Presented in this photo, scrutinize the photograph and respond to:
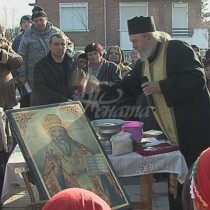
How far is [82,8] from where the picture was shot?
29.2 meters

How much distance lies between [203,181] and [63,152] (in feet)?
6.41

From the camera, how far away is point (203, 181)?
1598mm

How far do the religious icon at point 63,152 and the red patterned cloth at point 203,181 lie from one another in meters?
1.72

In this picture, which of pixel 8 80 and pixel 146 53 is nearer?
pixel 146 53

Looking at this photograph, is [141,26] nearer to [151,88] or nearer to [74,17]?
[151,88]

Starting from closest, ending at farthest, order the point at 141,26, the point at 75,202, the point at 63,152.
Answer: the point at 75,202 < the point at 63,152 < the point at 141,26

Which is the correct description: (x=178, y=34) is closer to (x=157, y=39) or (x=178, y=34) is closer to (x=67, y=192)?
(x=157, y=39)

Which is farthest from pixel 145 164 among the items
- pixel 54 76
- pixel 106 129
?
pixel 54 76

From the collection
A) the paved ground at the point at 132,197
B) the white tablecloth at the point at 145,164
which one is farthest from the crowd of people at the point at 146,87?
the paved ground at the point at 132,197

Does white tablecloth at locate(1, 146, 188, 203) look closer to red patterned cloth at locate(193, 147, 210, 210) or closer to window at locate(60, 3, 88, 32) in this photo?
red patterned cloth at locate(193, 147, 210, 210)

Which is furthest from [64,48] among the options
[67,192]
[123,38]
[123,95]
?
[123,38]

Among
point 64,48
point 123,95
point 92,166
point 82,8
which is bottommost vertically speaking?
point 92,166

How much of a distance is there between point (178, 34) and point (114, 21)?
12.4 feet

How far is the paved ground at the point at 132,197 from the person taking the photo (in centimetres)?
512
